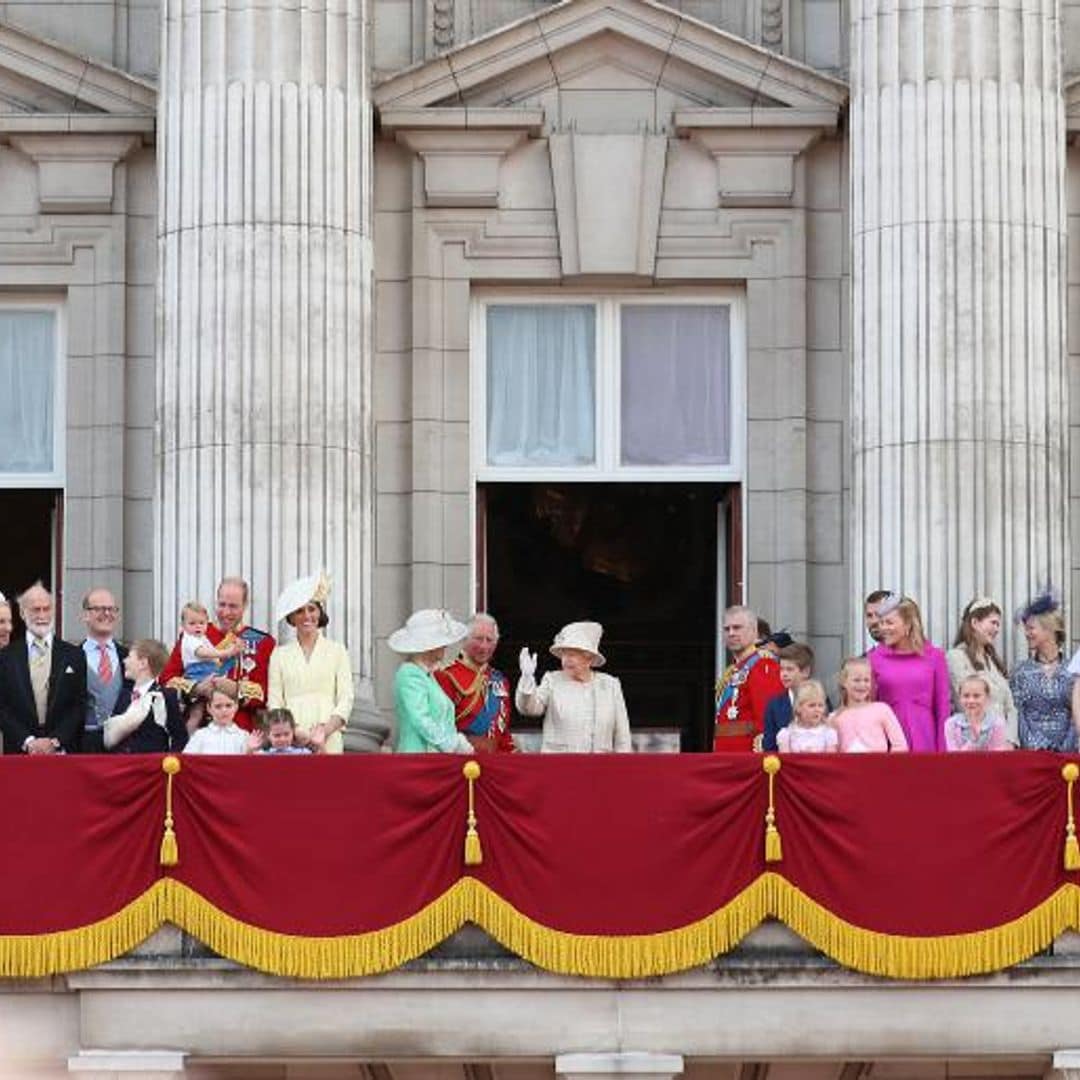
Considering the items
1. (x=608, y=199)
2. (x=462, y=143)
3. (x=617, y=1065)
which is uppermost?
(x=462, y=143)

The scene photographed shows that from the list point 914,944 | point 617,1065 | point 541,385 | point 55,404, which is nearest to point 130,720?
point 617,1065

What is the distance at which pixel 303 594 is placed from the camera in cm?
3375

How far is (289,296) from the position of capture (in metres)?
37.2

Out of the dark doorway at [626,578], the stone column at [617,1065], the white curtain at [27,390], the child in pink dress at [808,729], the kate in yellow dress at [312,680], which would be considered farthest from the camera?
the dark doorway at [626,578]

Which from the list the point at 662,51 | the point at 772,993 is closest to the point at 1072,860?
the point at 772,993

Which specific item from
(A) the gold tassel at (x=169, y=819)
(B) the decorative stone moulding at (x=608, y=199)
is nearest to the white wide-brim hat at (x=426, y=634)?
(A) the gold tassel at (x=169, y=819)

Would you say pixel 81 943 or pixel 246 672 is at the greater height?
pixel 246 672

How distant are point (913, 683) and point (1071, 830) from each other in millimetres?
1732

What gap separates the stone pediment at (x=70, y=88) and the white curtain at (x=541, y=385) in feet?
11.5

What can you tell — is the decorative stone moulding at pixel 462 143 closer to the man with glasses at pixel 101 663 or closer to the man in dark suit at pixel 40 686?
the man with glasses at pixel 101 663

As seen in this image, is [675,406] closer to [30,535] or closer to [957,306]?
[957,306]

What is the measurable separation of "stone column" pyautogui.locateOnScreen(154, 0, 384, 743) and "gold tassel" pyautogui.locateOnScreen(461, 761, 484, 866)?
4.69 m

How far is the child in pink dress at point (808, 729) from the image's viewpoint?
32.4 metres

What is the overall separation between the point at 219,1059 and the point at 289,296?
24.5 feet
